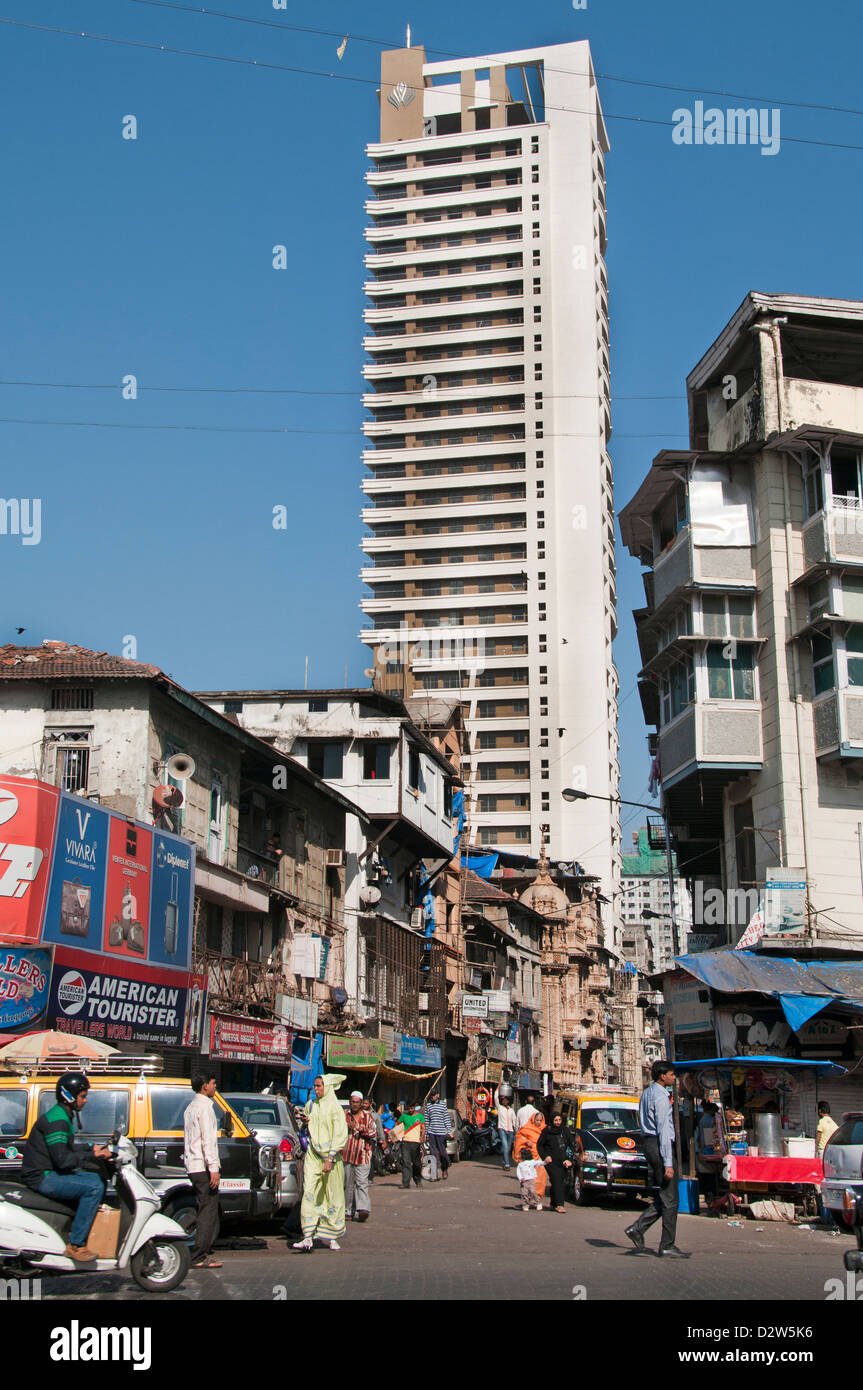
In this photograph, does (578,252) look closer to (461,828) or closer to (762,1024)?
(461,828)

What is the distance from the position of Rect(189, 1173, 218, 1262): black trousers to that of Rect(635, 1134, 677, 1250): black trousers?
451cm

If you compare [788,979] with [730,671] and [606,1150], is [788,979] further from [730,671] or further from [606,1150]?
[730,671]

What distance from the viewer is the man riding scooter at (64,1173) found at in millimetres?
11039

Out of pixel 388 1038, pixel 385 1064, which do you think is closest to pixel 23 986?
pixel 385 1064

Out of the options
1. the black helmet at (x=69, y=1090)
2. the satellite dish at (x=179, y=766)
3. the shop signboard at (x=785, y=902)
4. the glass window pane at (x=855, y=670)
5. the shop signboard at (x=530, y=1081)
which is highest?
the glass window pane at (x=855, y=670)

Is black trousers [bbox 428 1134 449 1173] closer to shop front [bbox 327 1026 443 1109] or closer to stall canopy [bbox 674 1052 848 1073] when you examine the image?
shop front [bbox 327 1026 443 1109]

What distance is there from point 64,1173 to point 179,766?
1555 centimetres

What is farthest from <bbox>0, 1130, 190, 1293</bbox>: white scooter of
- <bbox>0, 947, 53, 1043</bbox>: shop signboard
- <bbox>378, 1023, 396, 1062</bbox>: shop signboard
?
<bbox>378, 1023, 396, 1062</bbox>: shop signboard

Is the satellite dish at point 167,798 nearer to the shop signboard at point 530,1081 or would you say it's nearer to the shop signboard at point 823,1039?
the shop signboard at point 823,1039

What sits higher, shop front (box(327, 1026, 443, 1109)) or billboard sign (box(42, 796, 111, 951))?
billboard sign (box(42, 796, 111, 951))

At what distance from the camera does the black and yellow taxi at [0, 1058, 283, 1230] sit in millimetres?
13367

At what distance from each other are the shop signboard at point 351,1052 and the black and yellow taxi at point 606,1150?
8840 millimetres

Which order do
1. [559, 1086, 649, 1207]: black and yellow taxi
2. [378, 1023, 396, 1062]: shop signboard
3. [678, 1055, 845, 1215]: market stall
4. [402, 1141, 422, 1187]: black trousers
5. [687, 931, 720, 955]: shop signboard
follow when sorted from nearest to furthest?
[678, 1055, 845, 1215]: market stall → [559, 1086, 649, 1207]: black and yellow taxi → [402, 1141, 422, 1187]: black trousers → [687, 931, 720, 955]: shop signboard → [378, 1023, 396, 1062]: shop signboard

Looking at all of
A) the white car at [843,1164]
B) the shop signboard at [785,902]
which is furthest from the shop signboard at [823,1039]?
the white car at [843,1164]
